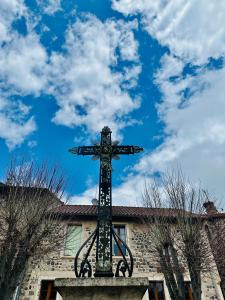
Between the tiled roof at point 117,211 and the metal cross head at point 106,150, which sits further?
the tiled roof at point 117,211

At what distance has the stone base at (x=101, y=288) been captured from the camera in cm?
300

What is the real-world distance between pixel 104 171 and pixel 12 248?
4945 millimetres

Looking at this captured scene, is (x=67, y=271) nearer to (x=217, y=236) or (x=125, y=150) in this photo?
(x=217, y=236)

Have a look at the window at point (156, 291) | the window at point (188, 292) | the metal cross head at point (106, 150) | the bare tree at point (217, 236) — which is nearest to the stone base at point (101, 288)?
the metal cross head at point (106, 150)

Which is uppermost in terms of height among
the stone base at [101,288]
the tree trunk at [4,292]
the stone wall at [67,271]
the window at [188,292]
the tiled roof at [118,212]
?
the tiled roof at [118,212]

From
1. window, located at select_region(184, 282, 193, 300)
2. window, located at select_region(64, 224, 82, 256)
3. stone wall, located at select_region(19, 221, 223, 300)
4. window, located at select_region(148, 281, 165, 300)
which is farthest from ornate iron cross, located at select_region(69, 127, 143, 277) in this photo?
window, located at select_region(184, 282, 193, 300)

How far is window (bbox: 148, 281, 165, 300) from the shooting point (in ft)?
35.8

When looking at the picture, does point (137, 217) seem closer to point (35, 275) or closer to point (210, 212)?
point (210, 212)

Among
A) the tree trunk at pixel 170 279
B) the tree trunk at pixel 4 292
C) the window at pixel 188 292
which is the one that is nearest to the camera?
the tree trunk at pixel 4 292

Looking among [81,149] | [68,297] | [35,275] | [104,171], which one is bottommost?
[68,297]

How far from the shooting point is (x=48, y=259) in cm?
1120

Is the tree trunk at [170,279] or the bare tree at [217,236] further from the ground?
the bare tree at [217,236]

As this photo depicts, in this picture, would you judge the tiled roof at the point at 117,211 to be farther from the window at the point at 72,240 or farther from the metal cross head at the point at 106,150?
the metal cross head at the point at 106,150

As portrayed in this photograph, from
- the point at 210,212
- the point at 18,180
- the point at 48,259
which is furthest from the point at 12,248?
the point at 210,212
